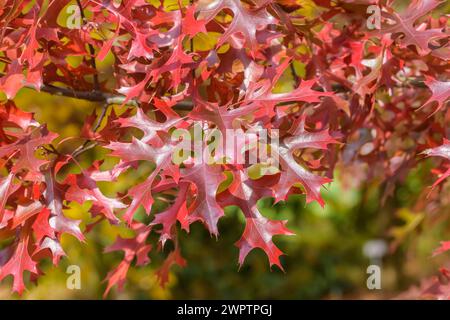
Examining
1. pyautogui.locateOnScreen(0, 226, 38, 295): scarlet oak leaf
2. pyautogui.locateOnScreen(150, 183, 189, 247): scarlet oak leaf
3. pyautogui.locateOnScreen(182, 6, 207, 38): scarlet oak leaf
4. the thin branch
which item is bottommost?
pyautogui.locateOnScreen(0, 226, 38, 295): scarlet oak leaf

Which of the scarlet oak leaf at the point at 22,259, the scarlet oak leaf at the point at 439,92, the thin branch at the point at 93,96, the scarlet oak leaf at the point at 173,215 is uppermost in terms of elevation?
the thin branch at the point at 93,96

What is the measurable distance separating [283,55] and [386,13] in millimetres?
237

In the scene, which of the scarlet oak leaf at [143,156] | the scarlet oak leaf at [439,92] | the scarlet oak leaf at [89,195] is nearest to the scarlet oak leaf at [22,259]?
the scarlet oak leaf at [89,195]

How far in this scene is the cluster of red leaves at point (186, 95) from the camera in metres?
1.15

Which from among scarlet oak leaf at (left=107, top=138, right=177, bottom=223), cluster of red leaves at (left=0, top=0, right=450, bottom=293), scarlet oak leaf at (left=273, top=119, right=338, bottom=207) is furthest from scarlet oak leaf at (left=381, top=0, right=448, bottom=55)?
scarlet oak leaf at (left=107, top=138, right=177, bottom=223)

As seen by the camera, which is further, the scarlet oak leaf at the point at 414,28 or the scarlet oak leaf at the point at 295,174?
the scarlet oak leaf at the point at 414,28

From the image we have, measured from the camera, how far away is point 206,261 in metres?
4.14

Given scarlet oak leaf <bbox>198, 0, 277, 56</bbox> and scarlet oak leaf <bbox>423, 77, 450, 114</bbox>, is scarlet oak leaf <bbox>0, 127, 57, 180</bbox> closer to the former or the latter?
scarlet oak leaf <bbox>198, 0, 277, 56</bbox>

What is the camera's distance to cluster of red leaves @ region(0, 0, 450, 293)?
115cm

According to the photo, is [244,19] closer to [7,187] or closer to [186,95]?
[186,95]

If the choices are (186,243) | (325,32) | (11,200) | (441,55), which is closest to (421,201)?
(325,32)

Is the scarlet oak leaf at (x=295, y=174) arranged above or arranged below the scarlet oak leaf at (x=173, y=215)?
above

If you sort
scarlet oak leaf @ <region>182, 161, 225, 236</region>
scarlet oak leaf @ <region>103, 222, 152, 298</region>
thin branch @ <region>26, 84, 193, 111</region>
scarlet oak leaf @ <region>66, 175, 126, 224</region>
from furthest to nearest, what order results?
scarlet oak leaf @ <region>103, 222, 152, 298</region> → thin branch @ <region>26, 84, 193, 111</region> → scarlet oak leaf @ <region>66, 175, 126, 224</region> → scarlet oak leaf @ <region>182, 161, 225, 236</region>

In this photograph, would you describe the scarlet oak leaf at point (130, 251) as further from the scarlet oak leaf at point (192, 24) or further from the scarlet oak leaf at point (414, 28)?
the scarlet oak leaf at point (414, 28)
